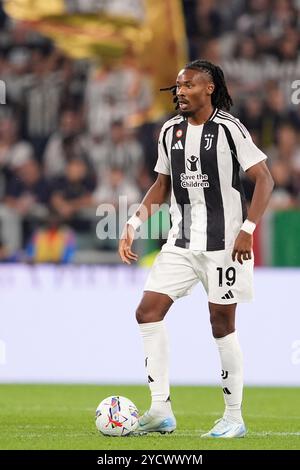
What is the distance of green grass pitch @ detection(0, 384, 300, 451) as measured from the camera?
260 inches

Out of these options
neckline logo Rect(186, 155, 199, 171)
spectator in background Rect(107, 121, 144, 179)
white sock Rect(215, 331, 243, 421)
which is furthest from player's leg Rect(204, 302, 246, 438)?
spectator in background Rect(107, 121, 144, 179)

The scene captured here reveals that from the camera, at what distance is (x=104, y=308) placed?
37.7ft

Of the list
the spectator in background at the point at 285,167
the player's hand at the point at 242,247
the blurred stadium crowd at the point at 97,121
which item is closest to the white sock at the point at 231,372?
the player's hand at the point at 242,247

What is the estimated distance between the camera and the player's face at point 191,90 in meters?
6.96

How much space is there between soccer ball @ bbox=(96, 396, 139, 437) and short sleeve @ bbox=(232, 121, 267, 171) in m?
1.58

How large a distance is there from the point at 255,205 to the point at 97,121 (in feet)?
27.6

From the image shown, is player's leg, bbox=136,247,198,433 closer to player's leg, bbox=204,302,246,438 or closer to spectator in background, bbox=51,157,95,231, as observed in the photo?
player's leg, bbox=204,302,246,438

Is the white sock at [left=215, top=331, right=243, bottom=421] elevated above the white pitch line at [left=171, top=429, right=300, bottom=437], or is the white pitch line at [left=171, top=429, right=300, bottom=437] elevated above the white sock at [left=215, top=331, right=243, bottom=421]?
the white sock at [left=215, top=331, right=243, bottom=421]

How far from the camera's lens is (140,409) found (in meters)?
9.00

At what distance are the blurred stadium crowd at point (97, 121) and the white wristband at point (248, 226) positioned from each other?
5.34 meters

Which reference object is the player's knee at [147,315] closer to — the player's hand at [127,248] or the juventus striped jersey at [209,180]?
the player's hand at [127,248]

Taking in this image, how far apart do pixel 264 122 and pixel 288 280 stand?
3.58 metres
